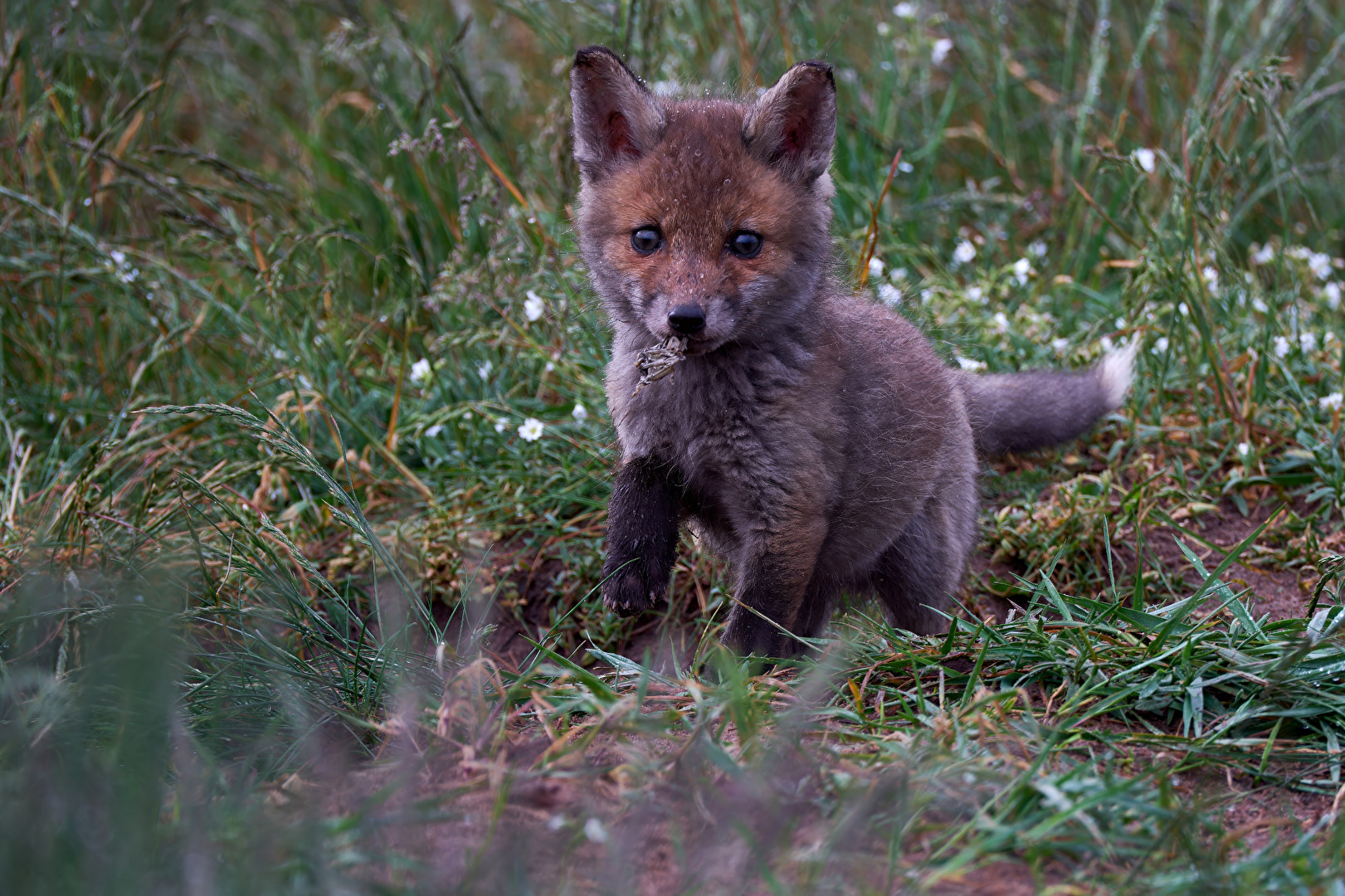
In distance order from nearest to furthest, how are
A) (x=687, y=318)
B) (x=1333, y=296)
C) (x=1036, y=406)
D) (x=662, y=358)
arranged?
(x=687, y=318) < (x=662, y=358) < (x=1036, y=406) < (x=1333, y=296)

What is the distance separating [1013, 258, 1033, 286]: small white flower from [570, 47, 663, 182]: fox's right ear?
2.21 meters

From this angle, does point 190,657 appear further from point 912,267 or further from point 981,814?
point 912,267

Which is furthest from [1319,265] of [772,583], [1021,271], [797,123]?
[772,583]

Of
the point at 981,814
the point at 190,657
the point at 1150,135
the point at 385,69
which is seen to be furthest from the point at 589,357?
the point at 1150,135

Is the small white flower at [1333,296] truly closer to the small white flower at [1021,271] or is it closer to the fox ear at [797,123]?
the small white flower at [1021,271]

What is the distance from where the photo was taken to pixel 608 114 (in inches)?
122

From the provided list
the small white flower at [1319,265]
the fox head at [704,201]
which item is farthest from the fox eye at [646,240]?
the small white flower at [1319,265]

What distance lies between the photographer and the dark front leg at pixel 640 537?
3102 mm

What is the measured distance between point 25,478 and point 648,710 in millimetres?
2726

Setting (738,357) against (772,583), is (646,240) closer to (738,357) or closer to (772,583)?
(738,357)

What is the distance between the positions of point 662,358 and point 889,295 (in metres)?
2.01

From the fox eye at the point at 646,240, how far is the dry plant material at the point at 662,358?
25 cm

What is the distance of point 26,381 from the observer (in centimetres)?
462

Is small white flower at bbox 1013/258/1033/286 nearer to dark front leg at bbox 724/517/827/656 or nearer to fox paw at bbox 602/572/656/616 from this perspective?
dark front leg at bbox 724/517/827/656
